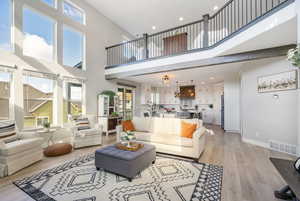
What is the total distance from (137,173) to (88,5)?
6.77m

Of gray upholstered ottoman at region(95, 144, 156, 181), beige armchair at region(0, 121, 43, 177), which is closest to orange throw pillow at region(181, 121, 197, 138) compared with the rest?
gray upholstered ottoman at region(95, 144, 156, 181)

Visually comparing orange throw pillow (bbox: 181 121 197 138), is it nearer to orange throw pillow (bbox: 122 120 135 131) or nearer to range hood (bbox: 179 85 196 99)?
orange throw pillow (bbox: 122 120 135 131)

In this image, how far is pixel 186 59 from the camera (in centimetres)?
454

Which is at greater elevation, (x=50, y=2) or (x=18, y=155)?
(x=50, y=2)

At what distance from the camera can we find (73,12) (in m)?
5.38

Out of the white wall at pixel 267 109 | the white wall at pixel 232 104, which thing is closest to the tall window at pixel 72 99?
the white wall at pixel 267 109

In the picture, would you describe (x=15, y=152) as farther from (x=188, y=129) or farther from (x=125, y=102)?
(x=125, y=102)

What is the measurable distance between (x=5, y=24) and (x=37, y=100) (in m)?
2.14

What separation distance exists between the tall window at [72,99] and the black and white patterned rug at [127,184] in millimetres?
2809

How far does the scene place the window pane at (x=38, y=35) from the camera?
13.3 ft

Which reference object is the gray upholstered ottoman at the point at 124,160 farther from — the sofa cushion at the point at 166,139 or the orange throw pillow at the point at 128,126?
the orange throw pillow at the point at 128,126

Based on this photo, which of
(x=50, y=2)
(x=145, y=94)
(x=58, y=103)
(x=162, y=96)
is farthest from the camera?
(x=162, y=96)

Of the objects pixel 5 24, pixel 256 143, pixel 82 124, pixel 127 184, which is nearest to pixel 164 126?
pixel 127 184

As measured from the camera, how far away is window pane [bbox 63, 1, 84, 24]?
16.8 ft
